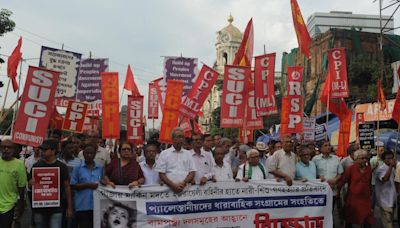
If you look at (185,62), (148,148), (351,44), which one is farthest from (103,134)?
(351,44)

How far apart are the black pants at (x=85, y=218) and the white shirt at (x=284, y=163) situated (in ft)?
9.20

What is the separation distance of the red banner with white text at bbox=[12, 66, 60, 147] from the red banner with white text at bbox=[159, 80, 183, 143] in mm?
4244

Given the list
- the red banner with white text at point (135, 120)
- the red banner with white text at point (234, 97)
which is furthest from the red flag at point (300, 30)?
the red banner with white text at point (135, 120)

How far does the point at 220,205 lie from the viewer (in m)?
6.26

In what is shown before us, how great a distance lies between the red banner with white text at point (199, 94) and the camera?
12.2m

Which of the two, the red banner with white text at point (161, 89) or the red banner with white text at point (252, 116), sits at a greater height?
the red banner with white text at point (161, 89)

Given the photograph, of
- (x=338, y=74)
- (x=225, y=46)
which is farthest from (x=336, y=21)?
(x=338, y=74)

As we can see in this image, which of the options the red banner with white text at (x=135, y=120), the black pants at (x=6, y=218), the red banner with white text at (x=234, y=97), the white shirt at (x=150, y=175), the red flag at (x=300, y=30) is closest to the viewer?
the black pants at (x=6, y=218)

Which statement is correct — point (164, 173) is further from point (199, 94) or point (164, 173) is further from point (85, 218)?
point (199, 94)

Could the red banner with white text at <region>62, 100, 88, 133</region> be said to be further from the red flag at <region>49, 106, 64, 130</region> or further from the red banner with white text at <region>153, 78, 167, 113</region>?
the red banner with white text at <region>153, 78, 167, 113</region>

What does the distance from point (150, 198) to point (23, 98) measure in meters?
2.71

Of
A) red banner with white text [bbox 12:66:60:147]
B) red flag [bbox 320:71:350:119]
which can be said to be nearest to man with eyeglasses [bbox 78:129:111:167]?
red banner with white text [bbox 12:66:60:147]

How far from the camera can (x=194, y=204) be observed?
20.2ft

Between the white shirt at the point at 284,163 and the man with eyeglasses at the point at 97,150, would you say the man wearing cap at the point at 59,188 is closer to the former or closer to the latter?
the man with eyeglasses at the point at 97,150
